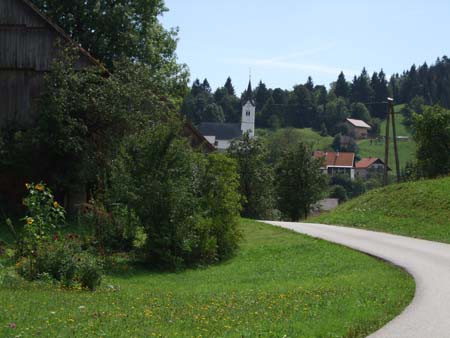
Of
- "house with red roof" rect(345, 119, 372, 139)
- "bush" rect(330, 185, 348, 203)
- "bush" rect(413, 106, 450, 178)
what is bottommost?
"bush" rect(330, 185, 348, 203)

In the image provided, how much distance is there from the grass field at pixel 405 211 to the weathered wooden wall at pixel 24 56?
1342cm

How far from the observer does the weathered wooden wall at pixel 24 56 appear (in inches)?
1104

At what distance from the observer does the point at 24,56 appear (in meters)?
28.1

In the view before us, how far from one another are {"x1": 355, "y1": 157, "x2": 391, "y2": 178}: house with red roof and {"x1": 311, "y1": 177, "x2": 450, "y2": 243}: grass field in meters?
110

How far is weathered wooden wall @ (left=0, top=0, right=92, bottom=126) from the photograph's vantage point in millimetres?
28031

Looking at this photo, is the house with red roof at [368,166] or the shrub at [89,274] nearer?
the shrub at [89,274]

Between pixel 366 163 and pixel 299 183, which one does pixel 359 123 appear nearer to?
pixel 366 163

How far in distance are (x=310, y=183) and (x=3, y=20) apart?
38997 millimetres

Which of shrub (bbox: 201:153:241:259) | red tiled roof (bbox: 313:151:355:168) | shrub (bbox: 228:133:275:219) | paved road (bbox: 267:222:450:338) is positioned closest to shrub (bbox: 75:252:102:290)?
paved road (bbox: 267:222:450:338)

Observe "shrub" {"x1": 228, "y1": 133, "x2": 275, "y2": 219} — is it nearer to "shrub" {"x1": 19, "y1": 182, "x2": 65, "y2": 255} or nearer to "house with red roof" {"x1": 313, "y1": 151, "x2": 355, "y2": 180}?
"shrub" {"x1": 19, "y1": 182, "x2": 65, "y2": 255}

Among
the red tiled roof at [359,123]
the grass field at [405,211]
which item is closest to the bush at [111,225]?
the grass field at [405,211]

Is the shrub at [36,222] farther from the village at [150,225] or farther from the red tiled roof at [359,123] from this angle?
the red tiled roof at [359,123]

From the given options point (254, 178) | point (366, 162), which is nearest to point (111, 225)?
point (254, 178)

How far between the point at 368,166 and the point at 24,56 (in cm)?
12351
